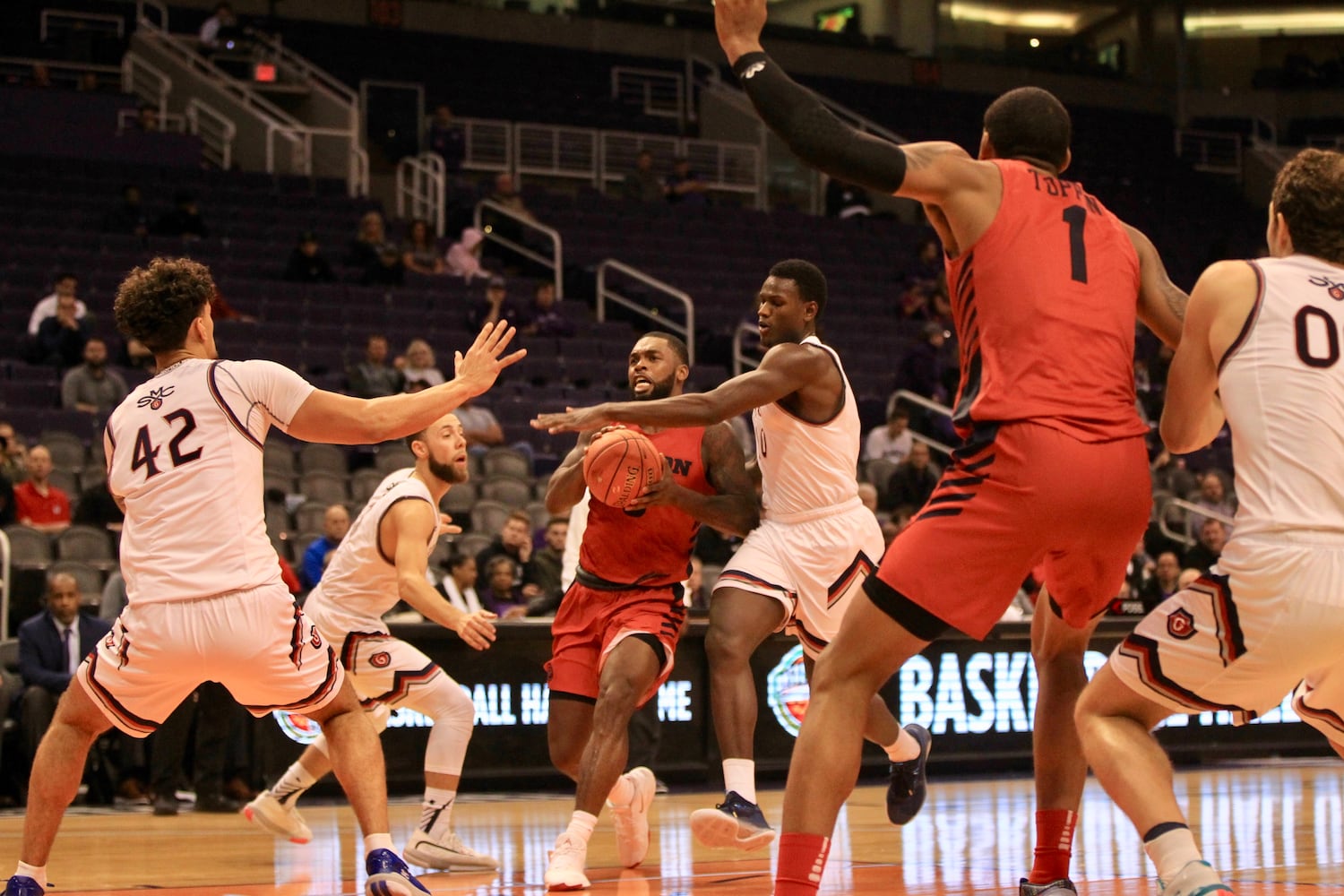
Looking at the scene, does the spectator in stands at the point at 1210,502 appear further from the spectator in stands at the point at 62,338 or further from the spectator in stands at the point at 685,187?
the spectator in stands at the point at 62,338

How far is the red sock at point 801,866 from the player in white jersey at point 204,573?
1.37 metres

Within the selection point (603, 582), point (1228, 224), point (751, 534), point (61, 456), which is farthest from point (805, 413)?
point (1228, 224)

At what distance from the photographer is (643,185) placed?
74.2 ft

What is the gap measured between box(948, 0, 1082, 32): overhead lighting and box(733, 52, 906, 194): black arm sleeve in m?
28.3

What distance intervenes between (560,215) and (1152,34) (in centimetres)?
1606

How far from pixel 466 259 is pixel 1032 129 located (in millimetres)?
14750

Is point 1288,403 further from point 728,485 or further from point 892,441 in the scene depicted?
point 892,441

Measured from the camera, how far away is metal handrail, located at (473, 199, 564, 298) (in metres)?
19.2

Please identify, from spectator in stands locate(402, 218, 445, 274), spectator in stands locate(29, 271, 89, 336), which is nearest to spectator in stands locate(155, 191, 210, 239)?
spectator in stands locate(402, 218, 445, 274)

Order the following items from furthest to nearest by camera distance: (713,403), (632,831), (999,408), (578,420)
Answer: (632,831)
(713,403)
(578,420)
(999,408)

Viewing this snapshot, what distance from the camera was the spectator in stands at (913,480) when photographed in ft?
48.7

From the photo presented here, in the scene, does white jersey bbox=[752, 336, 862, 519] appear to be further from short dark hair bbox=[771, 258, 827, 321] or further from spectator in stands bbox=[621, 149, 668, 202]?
spectator in stands bbox=[621, 149, 668, 202]

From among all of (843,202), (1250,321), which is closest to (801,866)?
(1250,321)

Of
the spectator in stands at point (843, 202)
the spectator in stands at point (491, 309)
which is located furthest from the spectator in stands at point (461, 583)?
the spectator in stands at point (843, 202)
